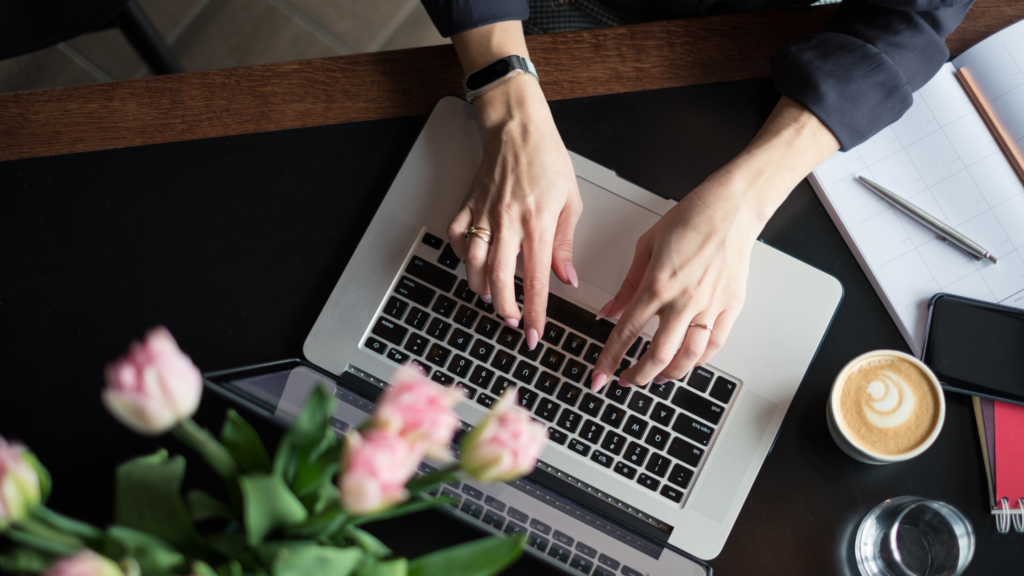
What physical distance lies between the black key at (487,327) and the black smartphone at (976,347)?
1.65ft

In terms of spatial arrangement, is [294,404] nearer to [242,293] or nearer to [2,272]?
[242,293]

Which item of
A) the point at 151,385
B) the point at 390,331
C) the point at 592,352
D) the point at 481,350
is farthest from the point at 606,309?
the point at 151,385

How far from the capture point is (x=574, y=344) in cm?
72

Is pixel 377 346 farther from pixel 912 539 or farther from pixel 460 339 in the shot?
pixel 912 539

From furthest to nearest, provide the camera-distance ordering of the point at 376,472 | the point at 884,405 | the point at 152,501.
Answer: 1. the point at 884,405
2. the point at 152,501
3. the point at 376,472

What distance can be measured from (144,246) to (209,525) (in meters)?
0.35

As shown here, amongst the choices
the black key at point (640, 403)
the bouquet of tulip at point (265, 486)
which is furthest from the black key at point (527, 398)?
the bouquet of tulip at point (265, 486)

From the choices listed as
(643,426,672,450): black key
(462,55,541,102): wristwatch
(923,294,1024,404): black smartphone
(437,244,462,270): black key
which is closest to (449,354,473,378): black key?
Result: (437,244,462,270): black key

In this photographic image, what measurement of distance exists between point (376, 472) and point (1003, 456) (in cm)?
76

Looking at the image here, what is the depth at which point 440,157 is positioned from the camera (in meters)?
0.76

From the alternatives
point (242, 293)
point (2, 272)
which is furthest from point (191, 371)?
point (2, 272)

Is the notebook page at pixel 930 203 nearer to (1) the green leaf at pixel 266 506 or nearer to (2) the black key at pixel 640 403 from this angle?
(2) the black key at pixel 640 403

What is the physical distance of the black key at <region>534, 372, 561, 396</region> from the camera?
0.71 metres

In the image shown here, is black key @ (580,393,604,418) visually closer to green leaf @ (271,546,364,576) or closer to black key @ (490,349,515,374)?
black key @ (490,349,515,374)
